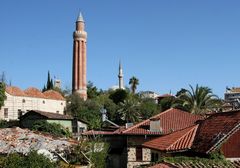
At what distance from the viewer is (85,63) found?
95.1 meters

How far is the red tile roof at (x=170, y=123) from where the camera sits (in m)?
33.8

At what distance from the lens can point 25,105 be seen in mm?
69688

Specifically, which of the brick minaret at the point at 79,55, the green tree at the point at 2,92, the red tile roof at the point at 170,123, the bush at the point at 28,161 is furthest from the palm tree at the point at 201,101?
the brick minaret at the point at 79,55

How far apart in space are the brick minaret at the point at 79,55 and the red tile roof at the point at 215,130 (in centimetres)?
6927

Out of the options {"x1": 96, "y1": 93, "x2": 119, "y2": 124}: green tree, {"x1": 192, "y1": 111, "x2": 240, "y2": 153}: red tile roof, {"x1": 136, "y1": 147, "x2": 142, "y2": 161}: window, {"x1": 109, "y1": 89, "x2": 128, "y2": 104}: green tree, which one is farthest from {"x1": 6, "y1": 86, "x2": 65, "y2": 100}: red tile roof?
{"x1": 192, "y1": 111, "x2": 240, "y2": 153}: red tile roof

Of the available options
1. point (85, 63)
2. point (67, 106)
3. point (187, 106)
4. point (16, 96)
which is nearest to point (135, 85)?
point (85, 63)

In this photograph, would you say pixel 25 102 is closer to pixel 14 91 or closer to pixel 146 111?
pixel 14 91

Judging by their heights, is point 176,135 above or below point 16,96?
below

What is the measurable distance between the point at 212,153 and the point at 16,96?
53374mm

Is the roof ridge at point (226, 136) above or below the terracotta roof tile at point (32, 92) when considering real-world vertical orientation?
below

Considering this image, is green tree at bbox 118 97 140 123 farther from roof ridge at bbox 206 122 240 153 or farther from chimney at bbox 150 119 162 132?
roof ridge at bbox 206 122 240 153

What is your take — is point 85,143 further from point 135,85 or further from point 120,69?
point 120,69

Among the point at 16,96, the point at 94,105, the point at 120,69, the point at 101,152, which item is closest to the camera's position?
the point at 101,152

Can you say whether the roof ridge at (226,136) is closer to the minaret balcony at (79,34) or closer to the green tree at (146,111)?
the green tree at (146,111)
